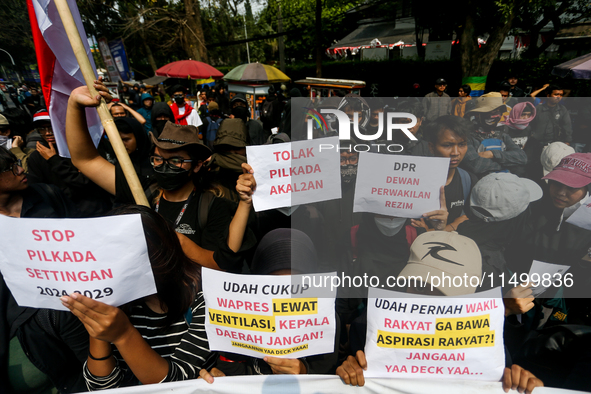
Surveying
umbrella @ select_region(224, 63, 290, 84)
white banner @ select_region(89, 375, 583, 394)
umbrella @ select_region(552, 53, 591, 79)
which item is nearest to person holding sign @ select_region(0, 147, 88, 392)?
white banner @ select_region(89, 375, 583, 394)

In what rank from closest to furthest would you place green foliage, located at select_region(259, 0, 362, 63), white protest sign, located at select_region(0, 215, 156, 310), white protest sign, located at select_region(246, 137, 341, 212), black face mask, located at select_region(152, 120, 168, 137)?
white protest sign, located at select_region(0, 215, 156, 310), white protest sign, located at select_region(246, 137, 341, 212), black face mask, located at select_region(152, 120, 168, 137), green foliage, located at select_region(259, 0, 362, 63)

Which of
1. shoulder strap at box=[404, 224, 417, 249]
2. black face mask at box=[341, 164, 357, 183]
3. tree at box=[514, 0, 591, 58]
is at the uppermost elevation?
tree at box=[514, 0, 591, 58]

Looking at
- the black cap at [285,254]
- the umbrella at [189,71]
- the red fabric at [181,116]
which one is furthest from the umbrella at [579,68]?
the umbrella at [189,71]

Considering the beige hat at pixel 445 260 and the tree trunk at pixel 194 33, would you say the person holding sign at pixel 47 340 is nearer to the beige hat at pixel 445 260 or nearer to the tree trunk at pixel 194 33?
the beige hat at pixel 445 260

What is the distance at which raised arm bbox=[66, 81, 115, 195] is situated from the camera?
5.81 ft

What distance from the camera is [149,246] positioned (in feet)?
4.30

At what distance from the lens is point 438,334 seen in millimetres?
1338

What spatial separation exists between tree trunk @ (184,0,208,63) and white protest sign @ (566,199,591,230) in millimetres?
18283

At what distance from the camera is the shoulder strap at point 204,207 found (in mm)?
2123

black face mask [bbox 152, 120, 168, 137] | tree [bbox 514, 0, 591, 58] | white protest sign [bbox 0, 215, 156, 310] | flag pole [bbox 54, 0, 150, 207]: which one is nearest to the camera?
white protest sign [bbox 0, 215, 156, 310]

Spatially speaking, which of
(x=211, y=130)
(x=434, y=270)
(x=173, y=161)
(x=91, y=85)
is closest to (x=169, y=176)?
(x=173, y=161)

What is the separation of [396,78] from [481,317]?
20345 millimetres

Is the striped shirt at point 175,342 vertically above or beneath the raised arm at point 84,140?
beneath

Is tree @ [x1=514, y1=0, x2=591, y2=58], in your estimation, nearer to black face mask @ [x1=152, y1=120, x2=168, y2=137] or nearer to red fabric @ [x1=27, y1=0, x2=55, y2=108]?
black face mask @ [x1=152, y1=120, x2=168, y2=137]
